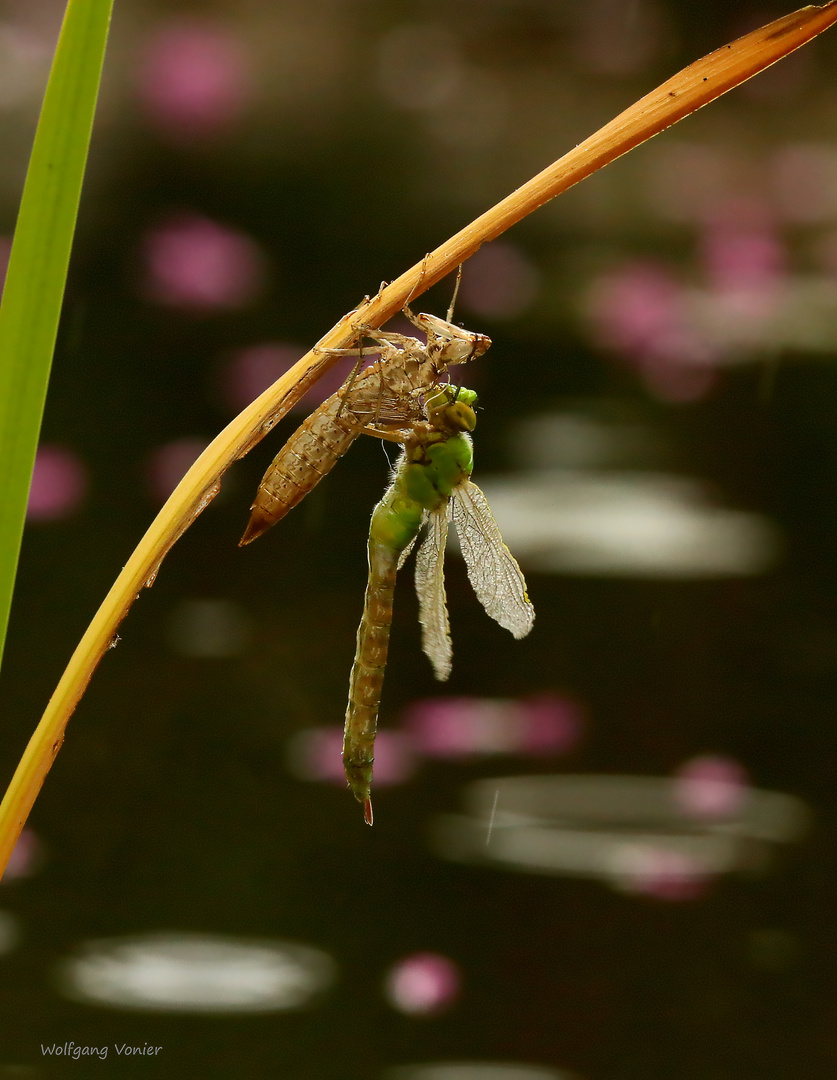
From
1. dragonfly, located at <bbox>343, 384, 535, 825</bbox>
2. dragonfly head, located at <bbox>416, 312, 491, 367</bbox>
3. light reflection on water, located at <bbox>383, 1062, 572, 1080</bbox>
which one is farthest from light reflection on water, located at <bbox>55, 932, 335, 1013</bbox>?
dragonfly head, located at <bbox>416, 312, 491, 367</bbox>

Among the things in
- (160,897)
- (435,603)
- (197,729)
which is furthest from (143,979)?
(435,603)

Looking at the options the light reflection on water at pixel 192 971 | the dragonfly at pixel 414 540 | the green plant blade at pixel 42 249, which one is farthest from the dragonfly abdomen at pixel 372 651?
the light reflection on water at pixel 192 971

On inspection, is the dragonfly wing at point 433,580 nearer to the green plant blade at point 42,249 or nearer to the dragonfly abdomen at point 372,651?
the dragonfly abdomen at point 372,651

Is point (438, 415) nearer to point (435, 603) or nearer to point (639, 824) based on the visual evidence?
point (435, 603)

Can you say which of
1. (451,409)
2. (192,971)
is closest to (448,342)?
(451,409)

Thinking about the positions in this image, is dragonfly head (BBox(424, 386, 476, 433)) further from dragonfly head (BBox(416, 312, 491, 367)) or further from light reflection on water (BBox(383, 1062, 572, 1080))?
light reflection on water (BBox(383, 1062, 572, 1080))

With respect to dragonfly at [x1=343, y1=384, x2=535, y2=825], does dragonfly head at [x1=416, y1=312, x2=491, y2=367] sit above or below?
above
